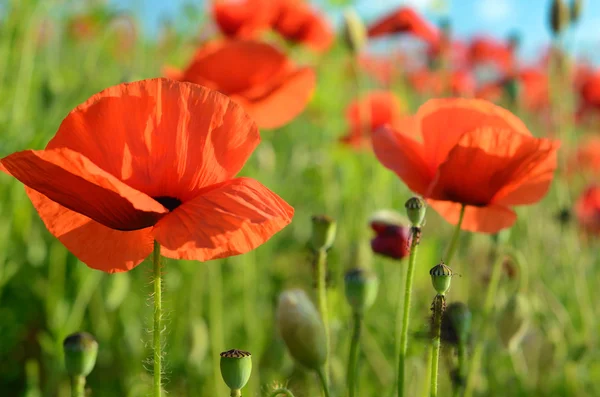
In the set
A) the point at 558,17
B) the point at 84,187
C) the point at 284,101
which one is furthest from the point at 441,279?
the point at 558,17

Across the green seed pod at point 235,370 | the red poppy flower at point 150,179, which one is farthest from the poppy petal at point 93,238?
the green seed pod at point 235,370

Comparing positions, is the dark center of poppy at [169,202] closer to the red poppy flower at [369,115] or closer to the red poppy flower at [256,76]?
the red poppy flower at [256,76]

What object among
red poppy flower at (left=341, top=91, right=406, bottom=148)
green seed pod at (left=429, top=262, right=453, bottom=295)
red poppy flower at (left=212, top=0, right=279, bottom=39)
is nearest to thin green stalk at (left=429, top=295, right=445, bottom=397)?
green seed pod at (left=429, top=262, right=453, bottom=295)

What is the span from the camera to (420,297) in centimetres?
178

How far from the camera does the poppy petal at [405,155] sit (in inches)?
30.6

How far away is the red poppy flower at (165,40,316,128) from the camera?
1.19 meters

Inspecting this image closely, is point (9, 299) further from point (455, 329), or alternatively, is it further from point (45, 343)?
point (455, 329)

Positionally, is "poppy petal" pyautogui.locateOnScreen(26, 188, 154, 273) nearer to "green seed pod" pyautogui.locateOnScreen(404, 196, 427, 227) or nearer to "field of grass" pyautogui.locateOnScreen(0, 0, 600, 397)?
"green seed pod" pyautogui.locateOnScreen(404, 196, 427, 227)

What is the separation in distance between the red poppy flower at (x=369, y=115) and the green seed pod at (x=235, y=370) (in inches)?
48.5

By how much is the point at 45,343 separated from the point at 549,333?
2.98 ft

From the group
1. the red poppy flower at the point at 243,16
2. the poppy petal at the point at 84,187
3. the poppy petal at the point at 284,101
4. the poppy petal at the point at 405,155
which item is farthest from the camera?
the red poppy flower at the point at 243,16

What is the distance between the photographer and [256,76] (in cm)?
131

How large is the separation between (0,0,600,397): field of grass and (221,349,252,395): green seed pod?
36cm

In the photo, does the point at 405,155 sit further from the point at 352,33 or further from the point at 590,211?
the point at 590,211
